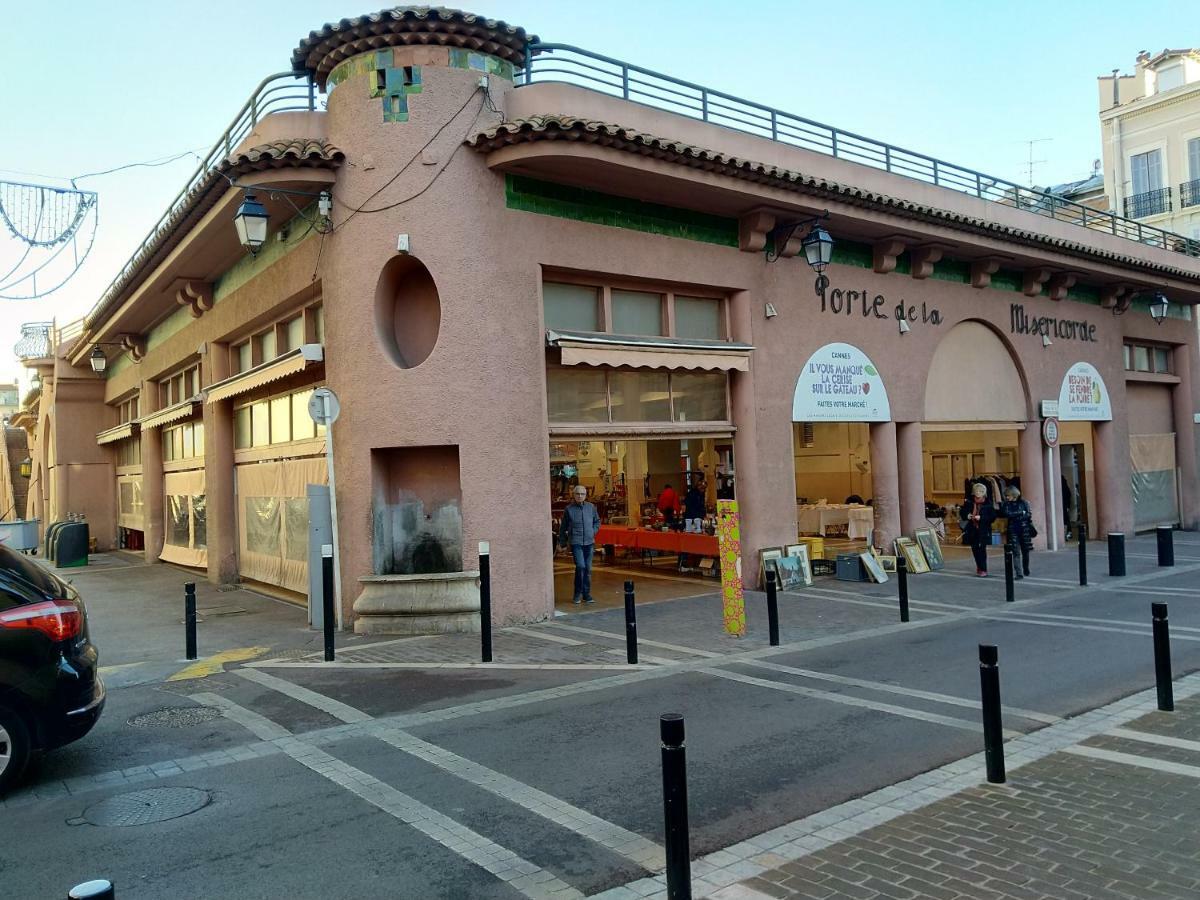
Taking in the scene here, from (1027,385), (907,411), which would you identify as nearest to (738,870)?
(907,411)

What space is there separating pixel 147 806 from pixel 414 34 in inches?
400

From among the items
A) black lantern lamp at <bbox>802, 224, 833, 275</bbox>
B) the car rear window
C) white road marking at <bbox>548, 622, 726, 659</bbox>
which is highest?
black lantern lamp at <bbox>802, 224, 833, 275</bbox>

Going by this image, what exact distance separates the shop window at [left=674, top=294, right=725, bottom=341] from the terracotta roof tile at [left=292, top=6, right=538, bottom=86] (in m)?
4.64

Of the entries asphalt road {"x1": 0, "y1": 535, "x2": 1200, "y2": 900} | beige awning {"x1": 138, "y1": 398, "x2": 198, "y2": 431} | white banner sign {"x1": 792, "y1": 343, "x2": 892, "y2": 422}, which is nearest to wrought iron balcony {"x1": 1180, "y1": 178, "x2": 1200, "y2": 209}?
white banner sign {"x1": 792, "y1": 343, "x2": 892, "y2": 422}

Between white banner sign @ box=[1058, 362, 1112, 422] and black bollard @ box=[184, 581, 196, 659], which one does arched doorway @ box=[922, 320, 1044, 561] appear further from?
black bollard @ box=[184, 581, 196, 659]

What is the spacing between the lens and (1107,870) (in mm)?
4398

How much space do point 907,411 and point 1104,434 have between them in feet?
27.6

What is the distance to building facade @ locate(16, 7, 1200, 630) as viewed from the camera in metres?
11.9

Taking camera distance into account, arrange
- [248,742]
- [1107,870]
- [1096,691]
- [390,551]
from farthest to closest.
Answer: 1. [390,551]
2. [1096,691]
3. [248,742]
4. [1107,870]

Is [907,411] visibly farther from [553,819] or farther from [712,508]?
[553,819]

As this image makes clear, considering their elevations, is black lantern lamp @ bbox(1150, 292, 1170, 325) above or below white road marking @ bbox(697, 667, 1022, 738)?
above

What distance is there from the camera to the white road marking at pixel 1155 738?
6.34 metres

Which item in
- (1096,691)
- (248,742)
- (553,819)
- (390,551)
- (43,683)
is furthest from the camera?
(390,551)

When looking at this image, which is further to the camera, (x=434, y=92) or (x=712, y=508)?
(x=712, y=508)
